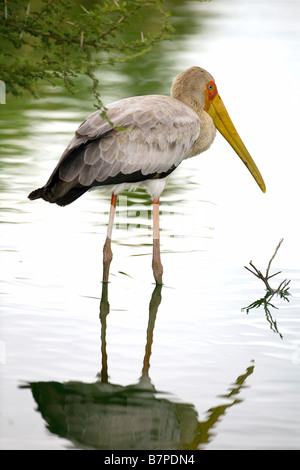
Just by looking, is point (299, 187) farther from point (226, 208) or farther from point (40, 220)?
point (40, 220)

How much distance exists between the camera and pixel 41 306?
7059 mm

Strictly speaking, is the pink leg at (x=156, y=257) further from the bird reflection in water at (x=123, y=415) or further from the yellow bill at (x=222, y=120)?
the bird reflection in water at (x=123, y=415)

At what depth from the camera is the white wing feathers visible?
729 centimetres

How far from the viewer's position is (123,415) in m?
5.34

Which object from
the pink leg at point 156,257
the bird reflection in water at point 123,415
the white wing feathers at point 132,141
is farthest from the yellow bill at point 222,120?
the bird reflection in water at point 123,415

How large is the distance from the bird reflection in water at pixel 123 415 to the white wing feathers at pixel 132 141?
185cm

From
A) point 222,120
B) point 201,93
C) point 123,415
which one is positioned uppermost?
point 201,93

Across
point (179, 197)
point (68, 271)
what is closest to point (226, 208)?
point (179, 197)

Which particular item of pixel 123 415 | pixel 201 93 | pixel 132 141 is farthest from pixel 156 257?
pixel 123 415

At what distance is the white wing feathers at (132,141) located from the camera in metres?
7.29

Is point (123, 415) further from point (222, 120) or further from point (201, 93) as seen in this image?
point (222, 120)

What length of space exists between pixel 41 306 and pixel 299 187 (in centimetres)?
418

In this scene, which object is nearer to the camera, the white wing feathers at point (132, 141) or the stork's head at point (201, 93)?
the white wing feathers at point (132, 141)

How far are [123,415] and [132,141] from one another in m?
2.67
